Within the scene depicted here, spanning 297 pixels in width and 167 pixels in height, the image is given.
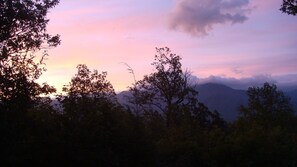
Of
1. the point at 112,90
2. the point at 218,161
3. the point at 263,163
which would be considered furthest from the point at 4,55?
the point at 112,90

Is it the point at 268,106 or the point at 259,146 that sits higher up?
the point at 268,106

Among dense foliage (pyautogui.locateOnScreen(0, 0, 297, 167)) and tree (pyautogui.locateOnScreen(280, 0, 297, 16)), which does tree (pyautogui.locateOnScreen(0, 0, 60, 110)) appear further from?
tree (pyautogui.locateOnScreen(280, 0, 297, 16))

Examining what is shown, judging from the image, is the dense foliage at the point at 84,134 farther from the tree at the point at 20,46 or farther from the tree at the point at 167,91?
the tree at the point at 167,91

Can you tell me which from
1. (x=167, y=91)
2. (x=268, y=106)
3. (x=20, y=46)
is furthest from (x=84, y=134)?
(x=268, y=106)

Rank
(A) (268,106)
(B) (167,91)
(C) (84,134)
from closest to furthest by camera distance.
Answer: (C) (84,134), (B) (167,91), (A) (268,106)

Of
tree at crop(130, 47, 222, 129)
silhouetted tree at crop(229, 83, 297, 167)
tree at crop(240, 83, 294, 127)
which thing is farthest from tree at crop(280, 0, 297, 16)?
tree at crop(240, 83, 294, 127)

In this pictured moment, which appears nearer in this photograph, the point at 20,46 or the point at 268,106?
the point at 20,46

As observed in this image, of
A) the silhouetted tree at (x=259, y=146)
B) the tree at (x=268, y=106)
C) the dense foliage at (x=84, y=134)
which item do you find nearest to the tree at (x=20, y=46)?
the dense foliage at (x=84, y=134)

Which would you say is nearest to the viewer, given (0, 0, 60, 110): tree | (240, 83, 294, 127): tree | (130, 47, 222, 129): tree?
(0, 0, 60, 110): tree

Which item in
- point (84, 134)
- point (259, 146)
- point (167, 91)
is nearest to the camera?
point (84, 134)

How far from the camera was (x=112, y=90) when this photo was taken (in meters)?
38.7

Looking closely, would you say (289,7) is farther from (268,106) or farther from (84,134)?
(268,106)

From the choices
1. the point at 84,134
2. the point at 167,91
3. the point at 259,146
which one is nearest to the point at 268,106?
the point at 167,91

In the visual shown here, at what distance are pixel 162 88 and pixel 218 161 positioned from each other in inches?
922
